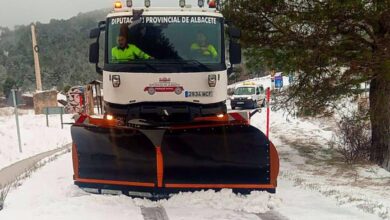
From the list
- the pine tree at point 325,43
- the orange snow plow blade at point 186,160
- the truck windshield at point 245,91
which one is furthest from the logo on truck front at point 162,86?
the truck windshield at point 245,91

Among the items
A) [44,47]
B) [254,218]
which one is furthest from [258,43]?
[44,47]

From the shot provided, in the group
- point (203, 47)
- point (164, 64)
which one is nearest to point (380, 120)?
point (203, 47)

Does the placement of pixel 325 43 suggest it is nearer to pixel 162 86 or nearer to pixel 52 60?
pixel 162 86

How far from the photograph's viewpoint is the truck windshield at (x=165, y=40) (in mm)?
7195

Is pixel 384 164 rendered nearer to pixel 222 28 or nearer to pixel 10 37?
pixel 222 28

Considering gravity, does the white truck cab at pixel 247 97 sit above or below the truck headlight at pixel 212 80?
below

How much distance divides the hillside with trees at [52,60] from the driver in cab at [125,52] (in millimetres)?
61254

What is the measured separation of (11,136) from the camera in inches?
686

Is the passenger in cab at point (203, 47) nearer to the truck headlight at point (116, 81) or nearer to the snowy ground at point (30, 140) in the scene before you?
the truck headlight at point (116, 81)

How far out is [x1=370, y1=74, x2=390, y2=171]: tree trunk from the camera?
9.18 metres

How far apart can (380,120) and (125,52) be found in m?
5.65

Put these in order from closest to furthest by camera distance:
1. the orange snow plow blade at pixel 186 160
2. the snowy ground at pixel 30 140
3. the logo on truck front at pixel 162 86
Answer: the orange snow plow blade at pixel 186 160
the logo on truck front at pixel 162 86
the snowy ground at pixel 30 140

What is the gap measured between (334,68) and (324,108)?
3.46 ft

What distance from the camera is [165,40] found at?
23.8 feet
